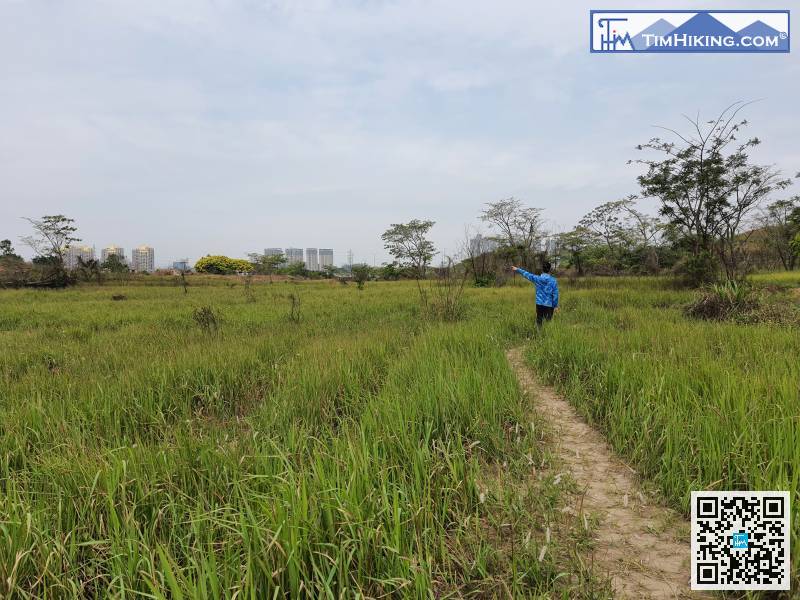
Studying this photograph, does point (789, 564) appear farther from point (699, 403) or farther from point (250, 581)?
point (250, 581)

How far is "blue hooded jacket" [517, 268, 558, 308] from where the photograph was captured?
6.97 m

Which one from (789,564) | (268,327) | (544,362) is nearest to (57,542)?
(789,564)

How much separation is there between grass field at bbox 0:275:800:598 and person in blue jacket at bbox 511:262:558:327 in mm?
2223

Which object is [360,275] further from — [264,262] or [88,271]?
[264,262]

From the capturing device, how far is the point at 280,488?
1.66 m

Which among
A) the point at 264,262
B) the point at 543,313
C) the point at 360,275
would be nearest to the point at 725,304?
the point at 543,313

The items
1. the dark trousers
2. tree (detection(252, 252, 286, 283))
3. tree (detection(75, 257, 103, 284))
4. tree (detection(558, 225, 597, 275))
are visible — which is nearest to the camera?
the dark trousers

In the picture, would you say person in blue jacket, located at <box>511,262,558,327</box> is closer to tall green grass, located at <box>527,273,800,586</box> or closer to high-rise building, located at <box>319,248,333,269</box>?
tall green grass, located at <box>527,273,800,586</box>

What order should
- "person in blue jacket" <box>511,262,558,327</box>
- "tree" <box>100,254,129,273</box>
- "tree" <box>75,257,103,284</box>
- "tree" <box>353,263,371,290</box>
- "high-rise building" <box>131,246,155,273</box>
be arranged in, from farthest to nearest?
"high-rise building" <box>131,246,155,273</box> → "tree" <box>100,254,129,273</box> → "tree" <box>75,257,103,284</box> → "tree" <box>353,263,371,290</box> → "person in blue jacket" <box>511,262,558,327</box>

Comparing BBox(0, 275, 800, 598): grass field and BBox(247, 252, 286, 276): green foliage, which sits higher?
BBox(247, 252, 286, 276): green foliage

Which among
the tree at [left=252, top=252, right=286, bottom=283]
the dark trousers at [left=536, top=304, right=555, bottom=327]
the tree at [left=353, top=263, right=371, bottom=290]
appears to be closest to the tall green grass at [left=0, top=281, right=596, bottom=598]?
the dark trousers at [left=536, top=304, right=555, bottom=327]

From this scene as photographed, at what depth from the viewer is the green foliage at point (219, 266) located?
62.5 meters

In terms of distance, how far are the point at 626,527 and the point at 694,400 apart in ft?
5.09

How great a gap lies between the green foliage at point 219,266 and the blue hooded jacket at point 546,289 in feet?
205
